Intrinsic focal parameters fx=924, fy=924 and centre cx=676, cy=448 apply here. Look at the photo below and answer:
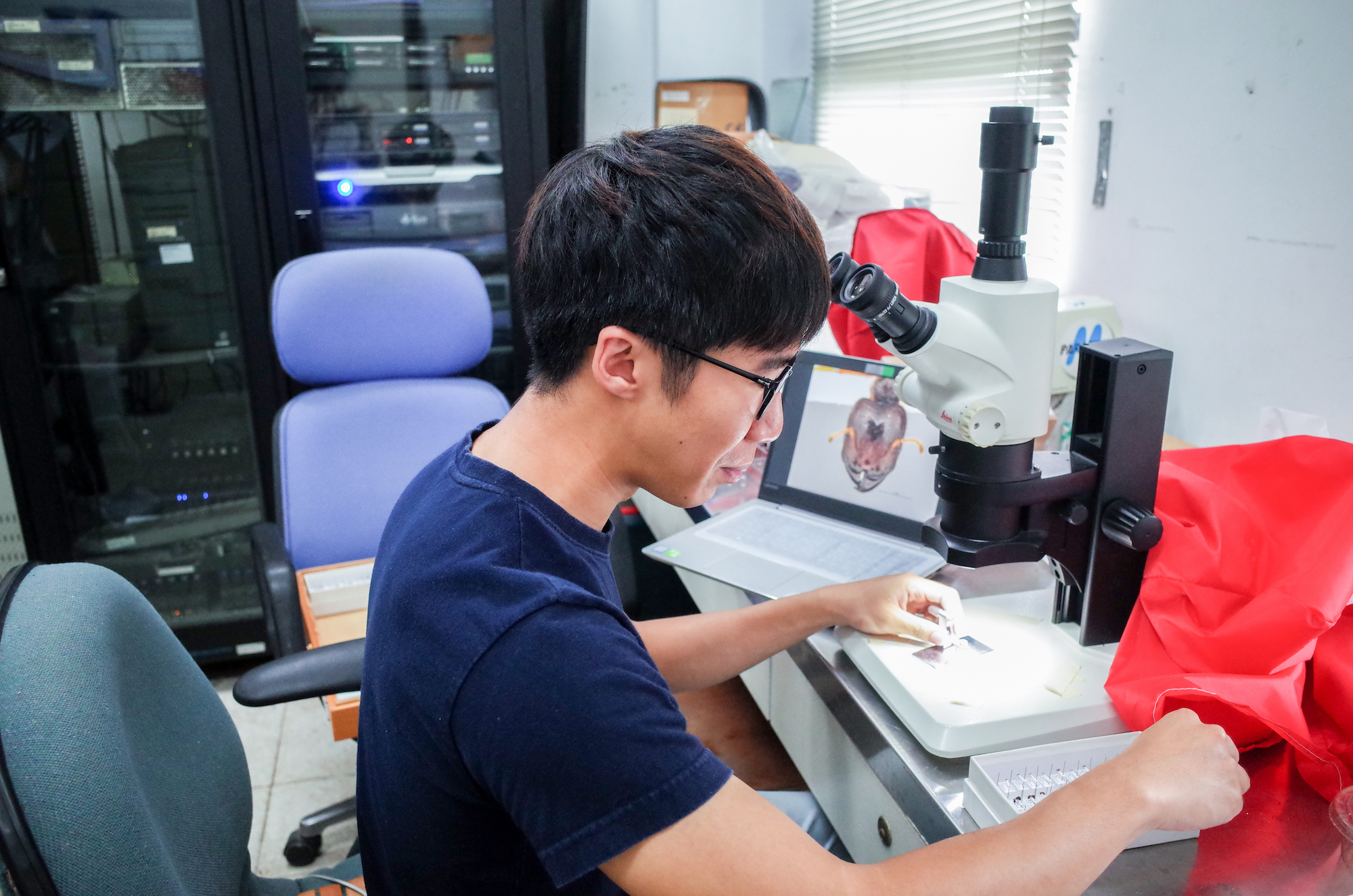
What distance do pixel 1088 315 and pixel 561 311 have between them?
111 cm

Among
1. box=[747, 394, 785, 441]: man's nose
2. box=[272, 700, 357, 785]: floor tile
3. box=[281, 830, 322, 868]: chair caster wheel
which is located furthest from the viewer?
box=[272, 700, 357, 785]: floor tile

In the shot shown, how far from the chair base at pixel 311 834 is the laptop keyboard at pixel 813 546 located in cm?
105

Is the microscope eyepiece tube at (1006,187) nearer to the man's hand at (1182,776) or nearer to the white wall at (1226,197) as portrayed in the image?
the man's hand at (1182,776)

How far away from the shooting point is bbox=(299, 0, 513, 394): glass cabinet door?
2.39 m

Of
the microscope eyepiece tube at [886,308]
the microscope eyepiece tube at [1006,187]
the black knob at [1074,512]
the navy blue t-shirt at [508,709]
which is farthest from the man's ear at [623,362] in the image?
the black knob at [1074,512]

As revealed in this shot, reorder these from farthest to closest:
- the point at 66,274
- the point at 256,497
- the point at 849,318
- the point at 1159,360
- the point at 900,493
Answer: the point at 256,497 → the point at 66,274 → the point at 849,318 → the point at 900,493 → the point at 1159,360

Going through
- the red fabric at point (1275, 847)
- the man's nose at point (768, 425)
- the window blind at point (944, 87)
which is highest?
the window blind at point (944, 87)

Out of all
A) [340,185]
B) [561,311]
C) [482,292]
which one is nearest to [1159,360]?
[561,311]

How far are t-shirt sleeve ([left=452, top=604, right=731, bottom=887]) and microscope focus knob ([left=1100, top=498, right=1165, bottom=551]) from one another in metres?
Result: 0.59

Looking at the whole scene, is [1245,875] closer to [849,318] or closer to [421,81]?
[849,318]

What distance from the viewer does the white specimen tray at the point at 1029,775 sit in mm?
799

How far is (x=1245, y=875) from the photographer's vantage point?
2.54 feet

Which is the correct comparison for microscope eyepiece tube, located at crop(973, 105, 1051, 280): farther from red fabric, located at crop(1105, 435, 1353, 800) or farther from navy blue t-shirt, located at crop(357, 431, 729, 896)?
navy blue t-shirt, located at crop(357, 431, 729, 896)

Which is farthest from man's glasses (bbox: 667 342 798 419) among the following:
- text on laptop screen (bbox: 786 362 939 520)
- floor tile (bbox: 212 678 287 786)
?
floor tile (bbox: 212 678 287 786)
